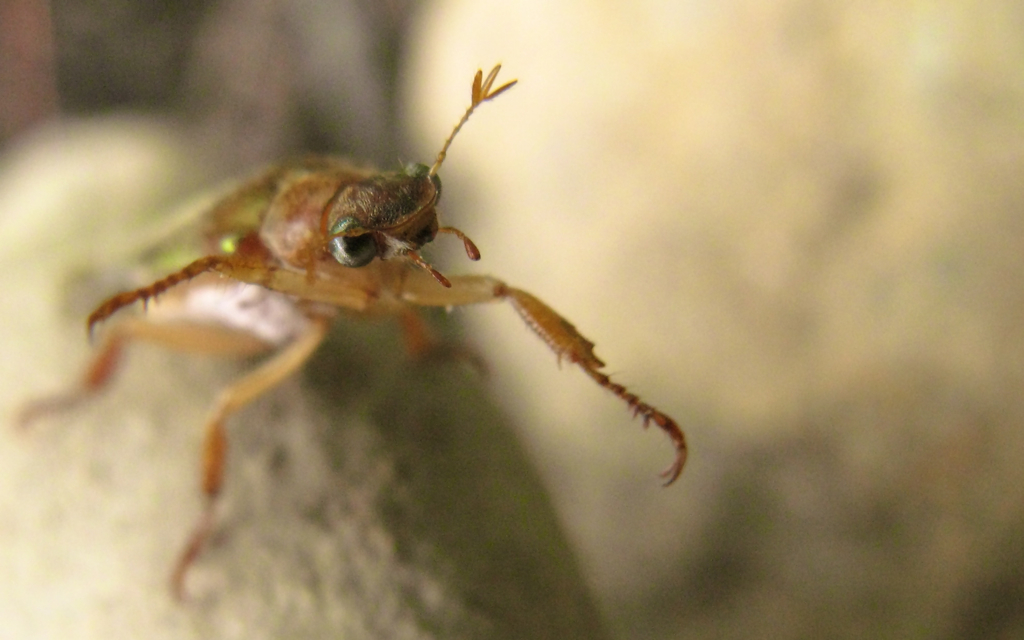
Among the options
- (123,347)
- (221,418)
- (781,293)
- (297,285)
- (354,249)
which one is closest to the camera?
(354,249)

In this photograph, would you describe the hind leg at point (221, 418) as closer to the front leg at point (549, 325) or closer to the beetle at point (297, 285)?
the beetle at point (297, 285)

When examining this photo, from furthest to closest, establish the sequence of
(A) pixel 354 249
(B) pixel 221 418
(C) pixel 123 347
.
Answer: (C) pixel 123 347
(B) pixel 221 418
(A) pixel 354 249

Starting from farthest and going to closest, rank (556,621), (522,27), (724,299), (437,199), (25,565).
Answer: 1. (522,27)
2. (724,299)
3. (25,565)
4. (556,621)
5. (437,199)

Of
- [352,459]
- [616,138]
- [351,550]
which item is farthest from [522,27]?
[351,550]

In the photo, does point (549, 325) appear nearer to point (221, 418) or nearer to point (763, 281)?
point (221, 418)

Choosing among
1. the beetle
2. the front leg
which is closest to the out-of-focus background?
the beetle

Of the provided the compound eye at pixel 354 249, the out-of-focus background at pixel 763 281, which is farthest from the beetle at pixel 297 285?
the out-of-focus background at pixel 763 281

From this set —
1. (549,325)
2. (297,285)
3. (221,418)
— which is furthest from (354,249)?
(221,418)

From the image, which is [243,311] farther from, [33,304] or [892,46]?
[892,46]
